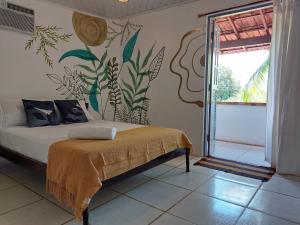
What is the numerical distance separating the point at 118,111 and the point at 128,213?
9.67ft

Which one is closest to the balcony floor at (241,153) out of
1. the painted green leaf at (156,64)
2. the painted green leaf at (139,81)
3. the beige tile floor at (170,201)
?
the beige tile floor at (170,201)

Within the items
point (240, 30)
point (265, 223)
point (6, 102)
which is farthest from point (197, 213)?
point (240, 30)

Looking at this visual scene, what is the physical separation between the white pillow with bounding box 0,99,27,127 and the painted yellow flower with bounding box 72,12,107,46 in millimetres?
1671

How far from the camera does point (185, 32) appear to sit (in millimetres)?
3711

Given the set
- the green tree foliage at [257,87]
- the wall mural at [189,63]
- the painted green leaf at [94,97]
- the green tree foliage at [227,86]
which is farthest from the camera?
the green tree foliage at [227,86]

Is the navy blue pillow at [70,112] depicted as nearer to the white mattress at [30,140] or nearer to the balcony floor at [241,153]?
the white mattress at [30,140]

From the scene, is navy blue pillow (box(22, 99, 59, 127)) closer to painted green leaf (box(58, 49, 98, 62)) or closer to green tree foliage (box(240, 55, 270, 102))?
painted green leaf (box(58, 49, 98, 62))

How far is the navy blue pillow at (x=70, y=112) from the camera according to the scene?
3.26 metres

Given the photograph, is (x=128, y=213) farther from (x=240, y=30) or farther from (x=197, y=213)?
(x=240, y=30)

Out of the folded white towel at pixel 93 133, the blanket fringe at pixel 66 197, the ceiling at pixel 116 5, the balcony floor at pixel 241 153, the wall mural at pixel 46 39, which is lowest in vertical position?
the balcony floor at pixel 241 153

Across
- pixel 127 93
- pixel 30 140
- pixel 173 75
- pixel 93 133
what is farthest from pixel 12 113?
pixel 173 75

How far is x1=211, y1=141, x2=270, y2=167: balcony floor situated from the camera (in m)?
3.52

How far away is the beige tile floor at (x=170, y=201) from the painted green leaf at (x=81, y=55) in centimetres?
198

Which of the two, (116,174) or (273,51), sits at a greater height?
(273,51)
